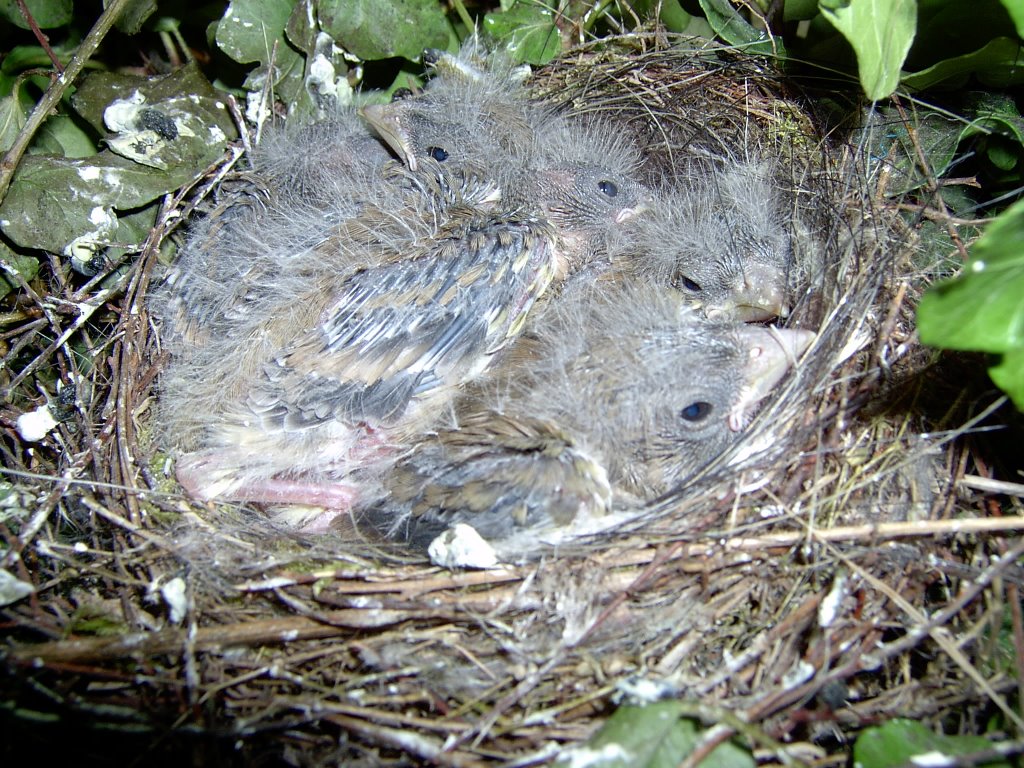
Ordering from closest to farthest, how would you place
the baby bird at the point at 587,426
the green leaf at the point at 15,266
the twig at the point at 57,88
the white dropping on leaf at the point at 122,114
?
1. the baby bird at the point at 587,426
2. the twig at the point at 57,88
3. the green leaf at the point at 15,266
4. the white dropping on leaf at the point at 122,114

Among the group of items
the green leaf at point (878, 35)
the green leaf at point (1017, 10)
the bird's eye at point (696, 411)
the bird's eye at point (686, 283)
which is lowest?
the bird's eye at point (696, 411)

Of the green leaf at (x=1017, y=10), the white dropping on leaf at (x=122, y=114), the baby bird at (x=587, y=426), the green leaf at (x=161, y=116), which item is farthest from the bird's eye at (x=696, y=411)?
the white dropping on leaf at (x=122, y=114)

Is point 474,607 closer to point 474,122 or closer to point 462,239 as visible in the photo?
point 462,239

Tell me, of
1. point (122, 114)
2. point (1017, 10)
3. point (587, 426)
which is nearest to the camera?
point (1017, 10)

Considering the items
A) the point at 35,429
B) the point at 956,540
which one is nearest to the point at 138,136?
the point at 35,429

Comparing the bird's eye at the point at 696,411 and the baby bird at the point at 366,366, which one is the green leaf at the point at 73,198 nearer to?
the baby bird at the point at 366,366

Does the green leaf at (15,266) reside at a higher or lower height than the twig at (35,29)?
lower

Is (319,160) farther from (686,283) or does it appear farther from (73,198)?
(686,283)

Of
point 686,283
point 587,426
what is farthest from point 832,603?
point 686,283
